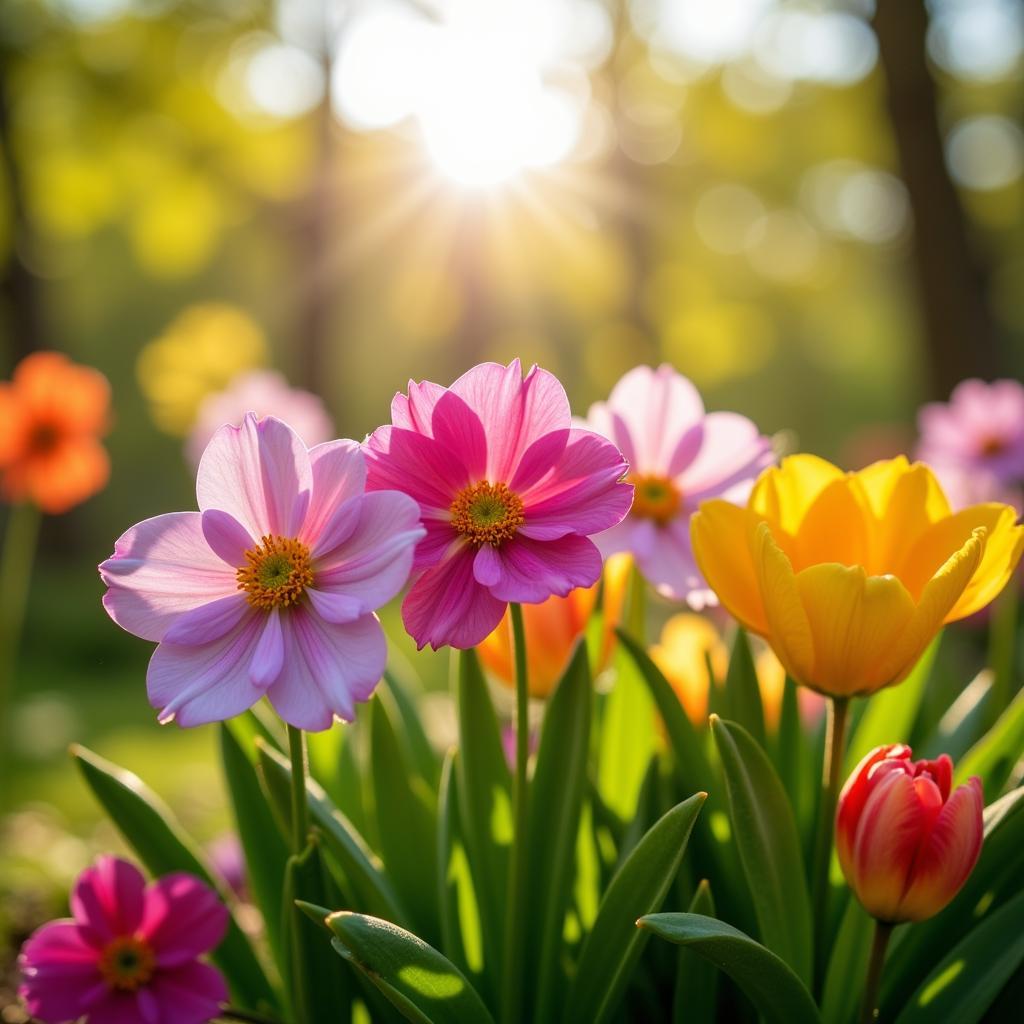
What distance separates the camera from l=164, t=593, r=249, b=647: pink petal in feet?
2.60

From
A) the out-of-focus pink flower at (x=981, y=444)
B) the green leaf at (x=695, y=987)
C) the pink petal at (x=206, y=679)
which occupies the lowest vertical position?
the green leaf at (x=695, y=987)

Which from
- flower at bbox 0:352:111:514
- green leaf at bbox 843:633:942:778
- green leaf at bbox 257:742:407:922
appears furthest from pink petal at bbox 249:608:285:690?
flower at bbox 0:352:111:514

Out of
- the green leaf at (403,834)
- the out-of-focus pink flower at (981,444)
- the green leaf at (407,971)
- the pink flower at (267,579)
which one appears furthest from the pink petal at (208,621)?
the out-of-focus pink flower at (981,444)

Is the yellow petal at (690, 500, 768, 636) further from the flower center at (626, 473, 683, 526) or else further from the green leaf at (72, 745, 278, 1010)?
the green leaf at (72, 745, 278, 1010)

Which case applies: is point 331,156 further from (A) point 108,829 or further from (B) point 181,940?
(B) point 181,940

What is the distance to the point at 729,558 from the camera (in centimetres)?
96

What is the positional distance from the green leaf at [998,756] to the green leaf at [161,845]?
32.0 inches

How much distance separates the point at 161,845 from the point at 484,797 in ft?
1.23

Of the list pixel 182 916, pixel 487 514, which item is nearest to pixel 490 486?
pixel 487 514

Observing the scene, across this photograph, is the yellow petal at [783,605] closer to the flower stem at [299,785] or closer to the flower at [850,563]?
the flower at [850,563]

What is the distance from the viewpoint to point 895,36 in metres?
5.18

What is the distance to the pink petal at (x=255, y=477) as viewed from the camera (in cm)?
83

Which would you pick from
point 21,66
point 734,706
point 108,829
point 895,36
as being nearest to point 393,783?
point 734,706

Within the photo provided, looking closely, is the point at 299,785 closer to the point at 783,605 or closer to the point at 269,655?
the point at 269,655
